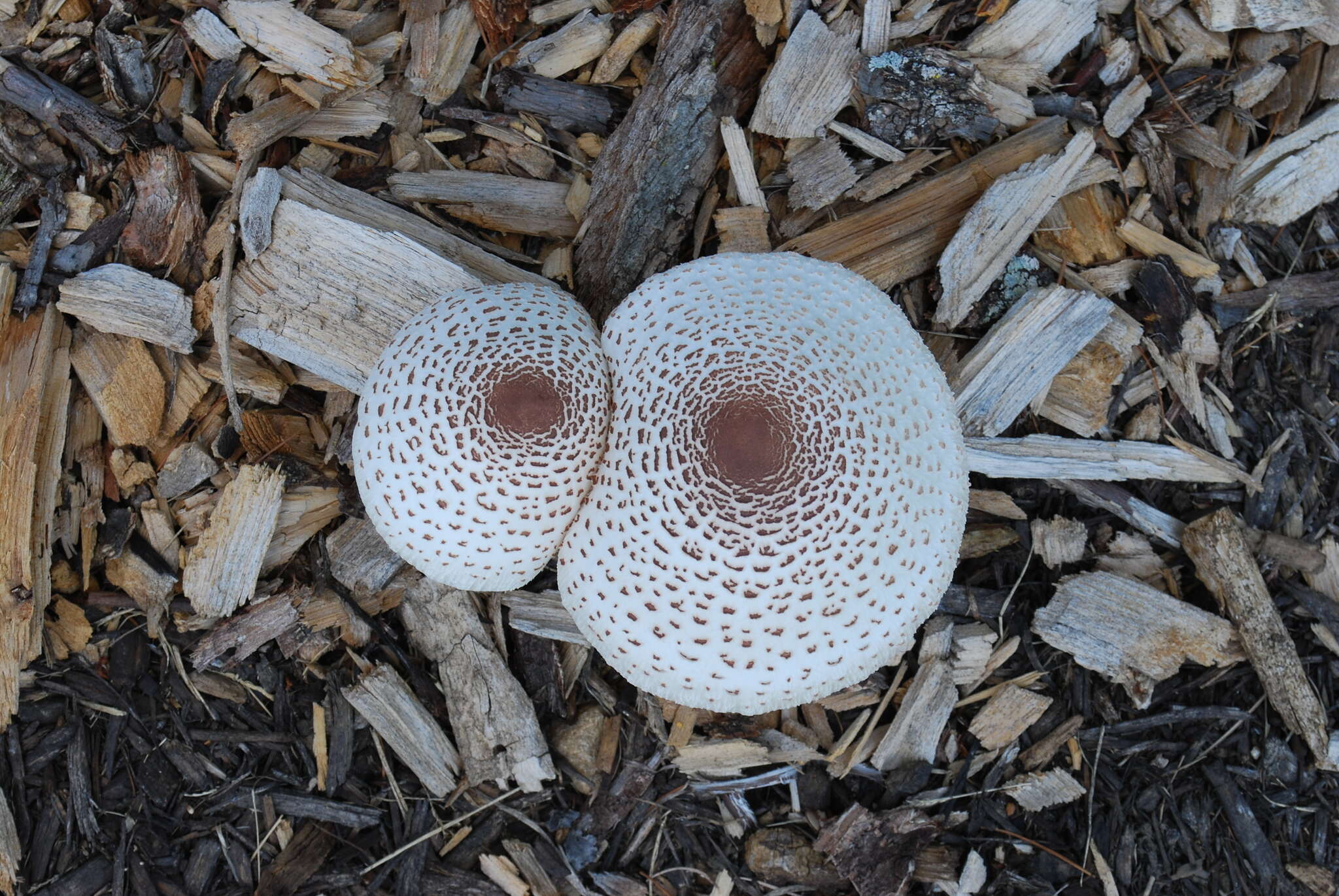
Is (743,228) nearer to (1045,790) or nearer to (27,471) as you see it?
(1045,790)

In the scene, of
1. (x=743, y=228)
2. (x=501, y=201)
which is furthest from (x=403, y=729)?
(x=743, y=228)

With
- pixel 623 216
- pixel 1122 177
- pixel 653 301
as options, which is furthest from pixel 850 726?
pixel 1122 177

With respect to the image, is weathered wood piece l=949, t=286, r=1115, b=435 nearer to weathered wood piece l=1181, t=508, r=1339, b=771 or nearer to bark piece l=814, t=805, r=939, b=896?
weathered wood piece l=1181, t=508, r=1339, b=771

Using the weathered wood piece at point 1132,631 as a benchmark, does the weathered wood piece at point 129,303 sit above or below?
above

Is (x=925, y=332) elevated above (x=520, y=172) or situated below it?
below

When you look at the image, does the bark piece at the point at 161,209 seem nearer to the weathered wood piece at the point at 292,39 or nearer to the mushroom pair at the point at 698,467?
the weathered wood piece at the point at 292,39

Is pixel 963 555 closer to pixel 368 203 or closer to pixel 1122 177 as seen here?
pixel 1122 177

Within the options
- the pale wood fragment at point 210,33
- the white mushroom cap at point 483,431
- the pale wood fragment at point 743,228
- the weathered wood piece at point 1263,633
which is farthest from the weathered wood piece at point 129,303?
the weathered wood piece at point 1263,633
